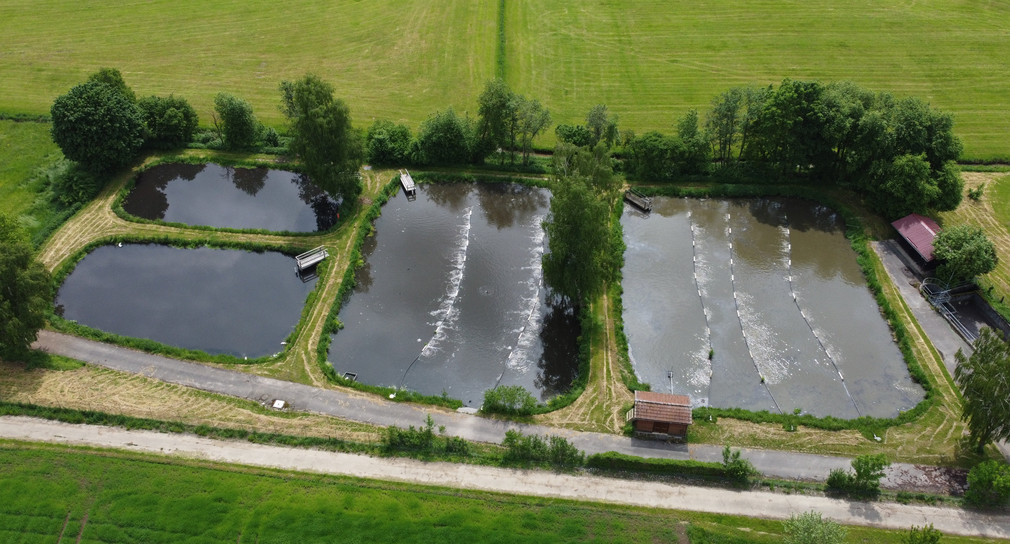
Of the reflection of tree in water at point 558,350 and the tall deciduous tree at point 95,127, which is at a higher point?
the tall deciduous tree at point 95,127

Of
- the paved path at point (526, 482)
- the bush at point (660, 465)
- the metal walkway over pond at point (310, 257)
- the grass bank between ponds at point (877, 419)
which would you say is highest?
the metal walkway over pond at point (310, 257)

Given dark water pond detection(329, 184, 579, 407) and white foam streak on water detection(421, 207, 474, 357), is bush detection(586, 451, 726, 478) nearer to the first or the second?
dark water pond detection(329, 184, 579, 407)

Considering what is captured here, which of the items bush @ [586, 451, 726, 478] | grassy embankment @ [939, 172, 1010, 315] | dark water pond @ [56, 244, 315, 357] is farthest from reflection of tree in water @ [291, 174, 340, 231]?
grassy embankment @ [939, 172, 1010, 315]

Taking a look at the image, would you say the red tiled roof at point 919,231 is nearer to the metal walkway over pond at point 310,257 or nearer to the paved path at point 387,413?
the paved path at point 387,413

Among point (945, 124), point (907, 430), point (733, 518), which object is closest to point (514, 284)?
point (733, 518)

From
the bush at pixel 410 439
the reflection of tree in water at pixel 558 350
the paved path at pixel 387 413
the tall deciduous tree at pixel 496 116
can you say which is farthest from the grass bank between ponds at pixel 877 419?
the tall deciduous tree at pixel 496 116

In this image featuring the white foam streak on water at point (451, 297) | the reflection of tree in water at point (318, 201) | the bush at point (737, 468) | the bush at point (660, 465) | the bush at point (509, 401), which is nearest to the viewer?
the bush at point (737, 468)

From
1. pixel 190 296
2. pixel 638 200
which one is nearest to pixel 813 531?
pixel 638 200
